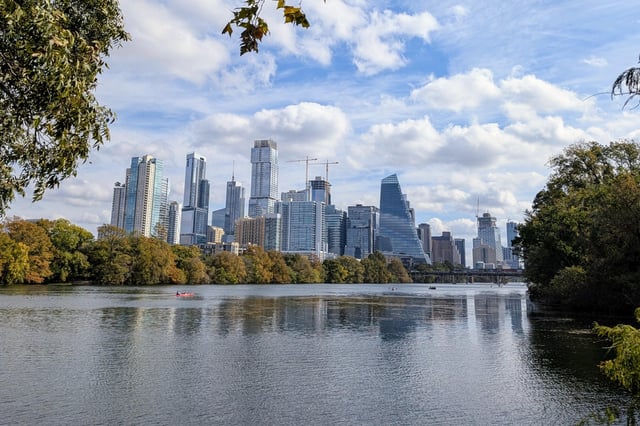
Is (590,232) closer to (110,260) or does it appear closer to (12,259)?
(12,259)

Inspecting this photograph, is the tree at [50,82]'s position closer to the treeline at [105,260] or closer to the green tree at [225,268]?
the treeline at [105,260]

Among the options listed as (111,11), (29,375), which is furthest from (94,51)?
(29,375)

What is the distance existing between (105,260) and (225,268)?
3351 cm

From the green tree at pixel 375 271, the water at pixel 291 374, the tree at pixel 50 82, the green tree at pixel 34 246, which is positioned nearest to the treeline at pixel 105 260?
the green tree at pixel 34 246

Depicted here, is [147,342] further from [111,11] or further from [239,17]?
[239,17]

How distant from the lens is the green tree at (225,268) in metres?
125

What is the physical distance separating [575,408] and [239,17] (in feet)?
56.8

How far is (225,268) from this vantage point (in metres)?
127

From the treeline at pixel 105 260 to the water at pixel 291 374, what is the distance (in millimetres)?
56530

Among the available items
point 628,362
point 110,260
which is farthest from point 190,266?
point 628,362

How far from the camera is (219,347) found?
26.3 metres

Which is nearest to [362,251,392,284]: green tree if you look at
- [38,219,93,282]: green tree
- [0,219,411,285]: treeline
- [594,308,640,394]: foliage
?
[0,219,411,285]: treeline

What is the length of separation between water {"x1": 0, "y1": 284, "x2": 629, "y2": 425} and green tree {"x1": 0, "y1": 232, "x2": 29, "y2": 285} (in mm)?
51556

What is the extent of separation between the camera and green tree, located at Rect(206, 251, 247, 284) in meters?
125
